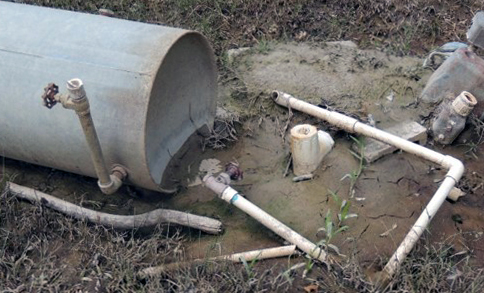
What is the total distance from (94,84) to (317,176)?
1.40 meters

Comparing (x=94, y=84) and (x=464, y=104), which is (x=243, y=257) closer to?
(x=94, y=84)

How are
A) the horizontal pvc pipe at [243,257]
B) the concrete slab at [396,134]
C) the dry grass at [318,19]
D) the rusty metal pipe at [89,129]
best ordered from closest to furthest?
the rusty metal pipe at [89,129] < the horizontal pvc pipe at [243,257] < the concrete slab at [396,134] < the dry grass at [318,19]

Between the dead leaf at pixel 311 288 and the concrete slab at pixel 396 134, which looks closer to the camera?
the dead leaf at pixel 311 288

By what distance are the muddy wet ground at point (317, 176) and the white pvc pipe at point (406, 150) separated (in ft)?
0.44

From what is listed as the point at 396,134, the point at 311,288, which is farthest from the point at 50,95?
the point at 396,134

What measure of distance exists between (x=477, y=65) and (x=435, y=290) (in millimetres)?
1702

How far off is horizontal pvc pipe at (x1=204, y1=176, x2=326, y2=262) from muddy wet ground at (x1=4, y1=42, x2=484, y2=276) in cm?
15

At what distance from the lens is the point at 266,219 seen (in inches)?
118

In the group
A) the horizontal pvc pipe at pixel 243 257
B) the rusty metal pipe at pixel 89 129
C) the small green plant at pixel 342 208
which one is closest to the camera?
the rusty metal pipe at pixel 89 129

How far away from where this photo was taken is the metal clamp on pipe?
8.43 feet

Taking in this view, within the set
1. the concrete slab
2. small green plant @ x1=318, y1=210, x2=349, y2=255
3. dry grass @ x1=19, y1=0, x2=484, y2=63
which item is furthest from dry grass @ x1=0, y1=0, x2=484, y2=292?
dry grass @ x1=19, y1=0, x2=484, y2=63

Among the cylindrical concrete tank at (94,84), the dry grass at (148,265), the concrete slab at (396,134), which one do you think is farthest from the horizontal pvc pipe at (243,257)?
the concrete slab at (396,134)

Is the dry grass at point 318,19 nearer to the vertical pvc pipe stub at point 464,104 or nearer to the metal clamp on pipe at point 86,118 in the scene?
the vertical pvc pipe stub at point 464,104

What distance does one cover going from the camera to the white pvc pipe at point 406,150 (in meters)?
2.79
